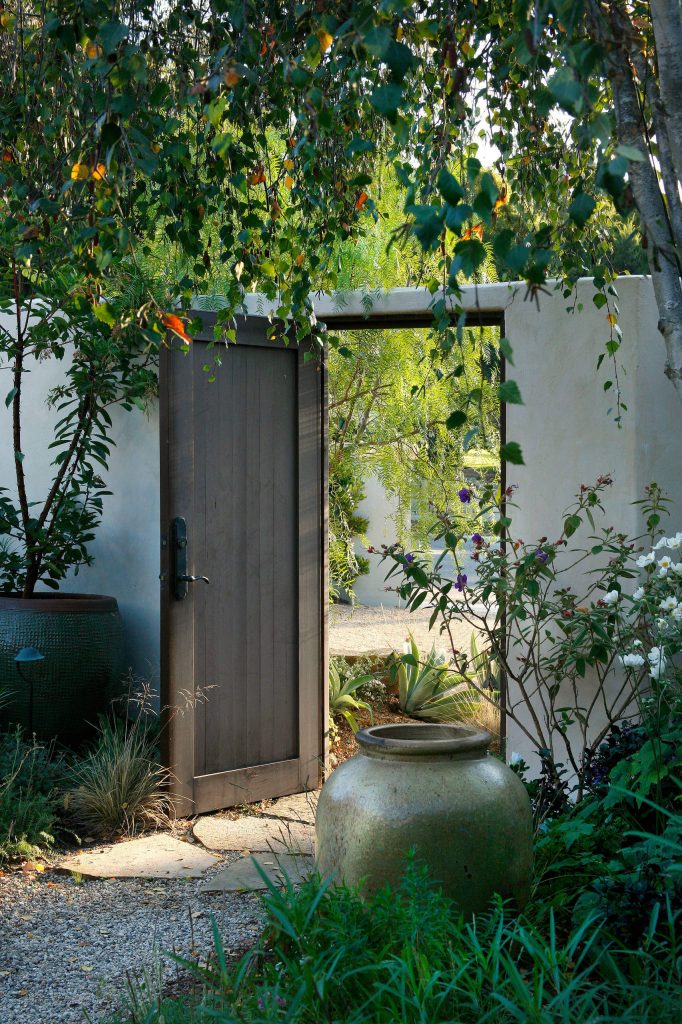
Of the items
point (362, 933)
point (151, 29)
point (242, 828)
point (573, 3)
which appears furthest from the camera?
point (242, 828)

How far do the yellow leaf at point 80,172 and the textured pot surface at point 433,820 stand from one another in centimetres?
159

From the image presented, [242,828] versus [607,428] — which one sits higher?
[607,428]

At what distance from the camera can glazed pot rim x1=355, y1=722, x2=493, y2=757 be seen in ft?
9.12

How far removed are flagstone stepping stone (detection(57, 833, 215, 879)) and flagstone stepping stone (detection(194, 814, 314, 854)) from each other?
136 millimetres

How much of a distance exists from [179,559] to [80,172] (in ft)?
7.85

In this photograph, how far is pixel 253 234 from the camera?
325cm

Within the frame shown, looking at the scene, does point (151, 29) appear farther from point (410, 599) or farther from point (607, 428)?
point (607, 428)

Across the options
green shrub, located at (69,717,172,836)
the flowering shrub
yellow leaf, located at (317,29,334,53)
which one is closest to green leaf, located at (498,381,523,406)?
yellow leaf, located at (317,29,334,53)

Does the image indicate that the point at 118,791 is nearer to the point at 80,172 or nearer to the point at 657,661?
the point at 657,661

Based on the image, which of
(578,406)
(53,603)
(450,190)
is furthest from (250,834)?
(450,190)

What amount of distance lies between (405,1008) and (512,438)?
2900mm

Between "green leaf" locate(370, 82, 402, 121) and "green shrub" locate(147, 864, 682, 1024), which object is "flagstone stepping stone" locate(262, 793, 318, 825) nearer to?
"green shrub" locate(147, 864, 682, 1024)

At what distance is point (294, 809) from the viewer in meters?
5.04

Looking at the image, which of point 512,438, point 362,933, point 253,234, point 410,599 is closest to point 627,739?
point 410,599
